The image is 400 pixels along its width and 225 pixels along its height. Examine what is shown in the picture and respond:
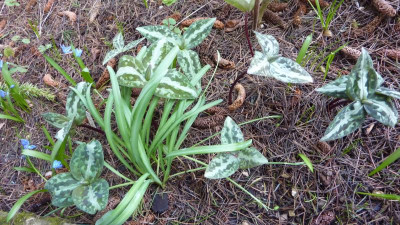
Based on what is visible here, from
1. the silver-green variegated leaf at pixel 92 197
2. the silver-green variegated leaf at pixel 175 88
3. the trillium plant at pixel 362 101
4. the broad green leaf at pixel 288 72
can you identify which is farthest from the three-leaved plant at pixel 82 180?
the trillium plant at pixel 362 101

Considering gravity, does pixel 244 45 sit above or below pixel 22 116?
above

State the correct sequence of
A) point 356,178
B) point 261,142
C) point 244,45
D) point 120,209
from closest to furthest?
point 120,209 < point 356,178 < point 261,142 < point 244,45

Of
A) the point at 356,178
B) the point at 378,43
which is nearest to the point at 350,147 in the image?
the point at 356,178

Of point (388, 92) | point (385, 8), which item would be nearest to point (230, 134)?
point (388, 92)

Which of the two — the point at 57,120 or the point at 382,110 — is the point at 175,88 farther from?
the point at 382,110

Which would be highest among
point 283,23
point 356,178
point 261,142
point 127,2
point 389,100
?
point 127,2

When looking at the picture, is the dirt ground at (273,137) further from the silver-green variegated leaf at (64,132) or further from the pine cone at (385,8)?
the silver-green variegated leaf at (64,132)

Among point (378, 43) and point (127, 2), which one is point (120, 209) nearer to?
point (127, 2)

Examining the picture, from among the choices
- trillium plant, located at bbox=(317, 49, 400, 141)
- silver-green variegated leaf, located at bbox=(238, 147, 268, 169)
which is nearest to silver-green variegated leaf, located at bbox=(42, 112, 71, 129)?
silver-green variegated leaf, located at bbox=(238, 147, 268, 169)
